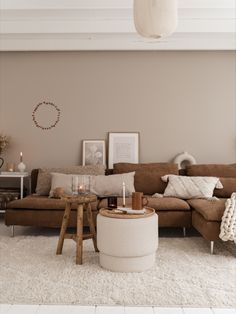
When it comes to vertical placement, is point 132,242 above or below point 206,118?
below

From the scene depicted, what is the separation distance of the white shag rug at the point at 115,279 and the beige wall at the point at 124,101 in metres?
2.08

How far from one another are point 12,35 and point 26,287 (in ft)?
13.1

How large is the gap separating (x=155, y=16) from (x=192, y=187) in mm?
2709

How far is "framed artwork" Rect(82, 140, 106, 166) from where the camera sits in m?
5.84

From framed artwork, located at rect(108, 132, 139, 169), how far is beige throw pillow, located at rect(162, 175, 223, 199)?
1017mm

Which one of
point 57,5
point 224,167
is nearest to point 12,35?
point 57,5

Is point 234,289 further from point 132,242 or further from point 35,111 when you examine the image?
→ point 35,111

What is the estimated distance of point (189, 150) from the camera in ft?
19.3

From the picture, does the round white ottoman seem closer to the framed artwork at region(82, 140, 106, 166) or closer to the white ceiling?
the framed artwork at region(82, 140, 106, 166)

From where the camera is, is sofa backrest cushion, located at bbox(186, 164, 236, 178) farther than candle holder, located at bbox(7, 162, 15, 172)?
No

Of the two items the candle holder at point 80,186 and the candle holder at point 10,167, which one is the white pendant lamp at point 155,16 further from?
the candle holder at point 10,167

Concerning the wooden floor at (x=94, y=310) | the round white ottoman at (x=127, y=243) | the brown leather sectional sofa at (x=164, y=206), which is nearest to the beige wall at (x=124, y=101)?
the brown leather sectional sofa at (x=164, y=206)

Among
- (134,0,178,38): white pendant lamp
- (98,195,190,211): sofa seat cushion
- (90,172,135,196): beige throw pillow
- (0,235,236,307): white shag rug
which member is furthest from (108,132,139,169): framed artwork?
(134,0,178,38): white pendant lamp

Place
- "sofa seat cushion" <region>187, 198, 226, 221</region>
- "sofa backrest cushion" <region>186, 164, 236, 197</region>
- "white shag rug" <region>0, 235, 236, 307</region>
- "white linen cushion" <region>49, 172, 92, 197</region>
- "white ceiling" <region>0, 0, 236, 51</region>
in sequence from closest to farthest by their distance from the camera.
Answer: "white shag rug" <region>0, 235, 236, 307</region> < "sofa seat cushion" <region>187, 198, 226, 221</region> < "white linen cushion" <region>49, 172, 92, 197</region> < "white ceiling" <region>0, 0, 236, 51</region> < "sofa backrest cushion" <region>186, 164, 236, 197</region>
